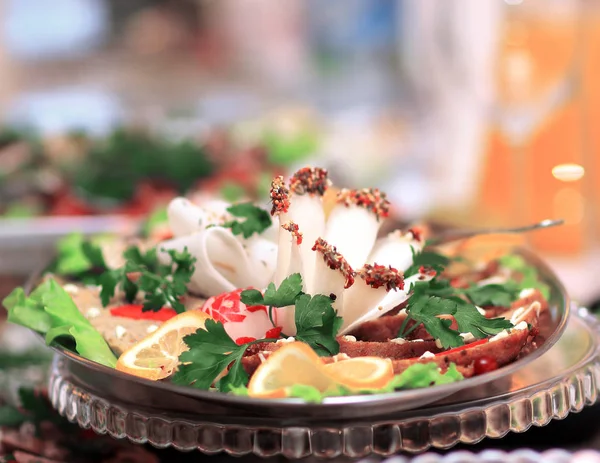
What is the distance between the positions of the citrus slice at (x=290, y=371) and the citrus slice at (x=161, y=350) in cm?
13

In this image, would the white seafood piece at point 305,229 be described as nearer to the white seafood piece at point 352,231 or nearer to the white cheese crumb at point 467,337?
the white seafood piece at point 352,231

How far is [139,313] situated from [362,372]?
0.42m

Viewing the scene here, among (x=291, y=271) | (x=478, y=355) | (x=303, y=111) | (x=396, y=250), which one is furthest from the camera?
(x=303, y=111)

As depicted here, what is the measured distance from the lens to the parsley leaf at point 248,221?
1159 millimetres

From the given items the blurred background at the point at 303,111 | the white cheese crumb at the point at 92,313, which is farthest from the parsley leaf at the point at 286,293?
the blurred background at the point at 303,111

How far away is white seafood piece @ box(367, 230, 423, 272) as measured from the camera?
3.53 feet

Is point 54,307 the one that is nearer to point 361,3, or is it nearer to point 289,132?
point 289,132

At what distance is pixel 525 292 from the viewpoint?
1.16m

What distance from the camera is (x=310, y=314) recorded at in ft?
3.04

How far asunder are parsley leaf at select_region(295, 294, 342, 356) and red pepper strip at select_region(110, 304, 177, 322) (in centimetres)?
25

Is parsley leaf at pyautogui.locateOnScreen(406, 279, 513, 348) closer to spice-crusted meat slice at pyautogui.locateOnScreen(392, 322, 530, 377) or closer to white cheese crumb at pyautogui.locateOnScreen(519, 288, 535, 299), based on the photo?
spice-crusted meat slice at pyautogui.locateOnScreen(392, 322, 530, 377)

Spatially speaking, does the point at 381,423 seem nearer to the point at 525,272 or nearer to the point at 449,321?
the point at 449,321

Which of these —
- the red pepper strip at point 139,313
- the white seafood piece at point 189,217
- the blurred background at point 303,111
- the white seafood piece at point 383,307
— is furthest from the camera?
the blurred background at point 303,111

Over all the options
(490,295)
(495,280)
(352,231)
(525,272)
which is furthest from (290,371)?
(525,272)
